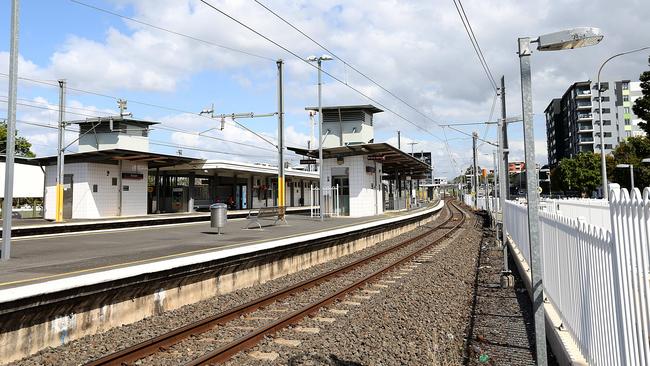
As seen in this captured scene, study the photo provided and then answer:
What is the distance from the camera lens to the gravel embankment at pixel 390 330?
5773 millimetres

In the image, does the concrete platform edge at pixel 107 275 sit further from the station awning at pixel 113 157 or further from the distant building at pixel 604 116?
the distant building at pixel 604 116

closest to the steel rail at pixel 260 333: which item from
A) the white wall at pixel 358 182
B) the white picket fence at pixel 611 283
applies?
the white picket fence at pixel 611 283

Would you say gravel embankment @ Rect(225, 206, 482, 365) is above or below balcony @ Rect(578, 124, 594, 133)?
below

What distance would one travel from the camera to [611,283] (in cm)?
364

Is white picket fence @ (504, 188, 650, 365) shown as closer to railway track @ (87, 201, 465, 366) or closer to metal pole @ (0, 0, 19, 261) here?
railway track @ (87, 201, 465, 366)

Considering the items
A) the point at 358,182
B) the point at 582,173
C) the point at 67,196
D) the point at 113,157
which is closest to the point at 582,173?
the point at 582,173

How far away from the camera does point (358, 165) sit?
28703mm

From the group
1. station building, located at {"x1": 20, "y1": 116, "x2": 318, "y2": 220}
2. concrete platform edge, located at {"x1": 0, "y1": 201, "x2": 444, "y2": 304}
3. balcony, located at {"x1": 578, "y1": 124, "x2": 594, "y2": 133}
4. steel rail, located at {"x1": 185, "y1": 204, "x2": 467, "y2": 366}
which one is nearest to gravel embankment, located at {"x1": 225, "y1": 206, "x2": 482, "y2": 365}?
steel rail, located at {"x1": 185, "y1": 204, "x2": 467, "y2": 366}

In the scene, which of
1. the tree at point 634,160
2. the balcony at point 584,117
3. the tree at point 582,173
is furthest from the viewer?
the balcony at point 584,117

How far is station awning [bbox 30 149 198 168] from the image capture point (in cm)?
2544

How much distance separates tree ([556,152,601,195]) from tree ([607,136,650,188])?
27.0 ft

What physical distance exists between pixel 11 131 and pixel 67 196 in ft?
58.9

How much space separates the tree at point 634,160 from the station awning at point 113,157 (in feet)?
123

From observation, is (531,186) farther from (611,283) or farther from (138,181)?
(138,181)
